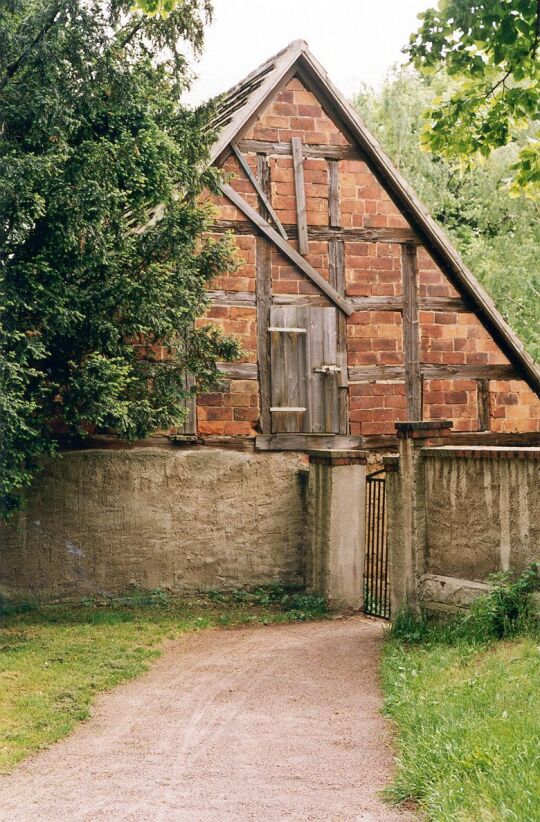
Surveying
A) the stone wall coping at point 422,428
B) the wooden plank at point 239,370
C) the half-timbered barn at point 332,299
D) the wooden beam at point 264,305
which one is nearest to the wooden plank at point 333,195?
the half-timbered barn at point 332,299

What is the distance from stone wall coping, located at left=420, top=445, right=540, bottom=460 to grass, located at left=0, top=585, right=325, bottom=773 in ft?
9.55

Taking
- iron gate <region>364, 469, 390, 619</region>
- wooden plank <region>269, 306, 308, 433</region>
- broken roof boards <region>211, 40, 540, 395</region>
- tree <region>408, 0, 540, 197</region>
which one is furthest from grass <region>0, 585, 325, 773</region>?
tree <region>408, 0, 540, 197</region>

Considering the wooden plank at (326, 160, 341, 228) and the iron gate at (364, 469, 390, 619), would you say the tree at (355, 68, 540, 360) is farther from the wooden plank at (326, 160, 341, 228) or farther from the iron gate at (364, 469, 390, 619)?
the iron gate at (364, 469, 390, 619)

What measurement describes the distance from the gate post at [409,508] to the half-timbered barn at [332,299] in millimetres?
2988

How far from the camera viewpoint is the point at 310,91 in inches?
495

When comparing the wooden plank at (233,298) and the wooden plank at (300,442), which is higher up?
the wooden plank at (233,298)

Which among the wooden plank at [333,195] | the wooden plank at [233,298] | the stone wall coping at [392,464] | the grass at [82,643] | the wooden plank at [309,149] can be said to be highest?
the wooden plank at [309,149]

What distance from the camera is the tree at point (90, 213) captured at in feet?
28.5

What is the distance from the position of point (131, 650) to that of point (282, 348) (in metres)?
4.56

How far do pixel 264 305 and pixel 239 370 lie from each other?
0.89 meters

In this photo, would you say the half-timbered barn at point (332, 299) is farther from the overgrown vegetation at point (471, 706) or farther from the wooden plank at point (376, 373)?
the overgrown vegetation at point (471, 706)

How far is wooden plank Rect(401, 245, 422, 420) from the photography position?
1281cm

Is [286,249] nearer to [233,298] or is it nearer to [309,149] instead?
[233,298]

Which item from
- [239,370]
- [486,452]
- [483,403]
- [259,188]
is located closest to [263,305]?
[239,370]
